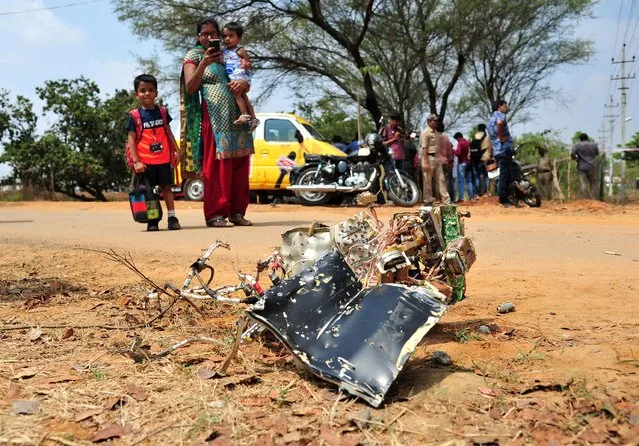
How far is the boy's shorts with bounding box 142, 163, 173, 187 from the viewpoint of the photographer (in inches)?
299

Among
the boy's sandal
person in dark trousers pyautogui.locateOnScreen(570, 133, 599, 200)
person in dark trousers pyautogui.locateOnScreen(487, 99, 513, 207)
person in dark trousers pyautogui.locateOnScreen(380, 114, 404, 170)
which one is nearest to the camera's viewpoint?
the boy's sandal

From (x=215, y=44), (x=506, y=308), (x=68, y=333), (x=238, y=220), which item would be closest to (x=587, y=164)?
(x=238, y=220)

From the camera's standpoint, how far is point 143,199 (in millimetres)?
7527

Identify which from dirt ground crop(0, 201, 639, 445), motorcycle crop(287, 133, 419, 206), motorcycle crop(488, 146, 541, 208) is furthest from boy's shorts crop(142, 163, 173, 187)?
motorcycle crop(488, 146, 541, 208)

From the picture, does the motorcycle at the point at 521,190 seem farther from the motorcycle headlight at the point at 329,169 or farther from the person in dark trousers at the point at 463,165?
the motorcycle headlight at the point at 329,169

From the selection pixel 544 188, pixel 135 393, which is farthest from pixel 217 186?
pixel 544 188

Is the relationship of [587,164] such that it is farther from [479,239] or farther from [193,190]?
[479,239]

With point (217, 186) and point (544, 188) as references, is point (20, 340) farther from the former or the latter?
point (544, 188)

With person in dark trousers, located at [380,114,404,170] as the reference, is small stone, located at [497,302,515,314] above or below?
below

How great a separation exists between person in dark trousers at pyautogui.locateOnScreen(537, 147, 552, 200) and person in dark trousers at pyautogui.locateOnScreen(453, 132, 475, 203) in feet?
5.21

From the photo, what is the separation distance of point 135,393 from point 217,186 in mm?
5371

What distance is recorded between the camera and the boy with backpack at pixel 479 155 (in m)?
15.5

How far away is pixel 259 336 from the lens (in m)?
2.86

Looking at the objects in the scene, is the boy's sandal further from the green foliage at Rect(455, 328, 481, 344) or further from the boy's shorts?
the green foliage at Rect(455, 328, 481, 344)
